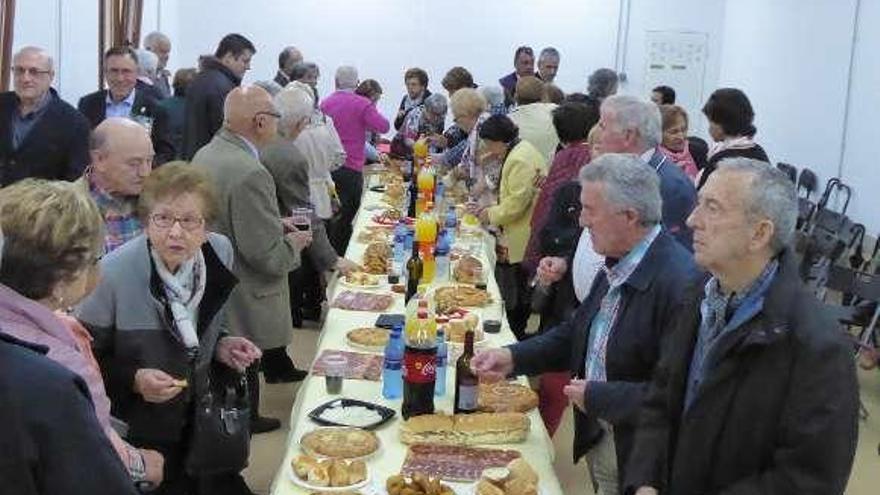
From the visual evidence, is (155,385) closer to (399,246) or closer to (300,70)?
(399,246)

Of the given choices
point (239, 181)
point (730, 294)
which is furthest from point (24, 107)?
point (730, 294)

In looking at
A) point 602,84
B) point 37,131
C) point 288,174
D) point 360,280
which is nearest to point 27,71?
point 37,131

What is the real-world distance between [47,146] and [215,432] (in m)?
2.14

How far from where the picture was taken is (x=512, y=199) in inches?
204

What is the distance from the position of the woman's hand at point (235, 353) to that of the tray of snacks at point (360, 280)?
4.32 feet

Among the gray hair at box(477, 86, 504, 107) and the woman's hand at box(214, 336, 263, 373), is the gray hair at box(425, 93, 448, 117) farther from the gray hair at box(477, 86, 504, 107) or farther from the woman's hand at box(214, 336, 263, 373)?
the woman's hand at box(214, 336, 263, 373)

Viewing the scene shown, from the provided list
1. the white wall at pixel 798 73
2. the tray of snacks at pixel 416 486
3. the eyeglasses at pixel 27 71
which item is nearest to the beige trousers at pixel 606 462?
the tray of snacks at pixel 416 486

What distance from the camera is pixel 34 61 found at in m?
4.34

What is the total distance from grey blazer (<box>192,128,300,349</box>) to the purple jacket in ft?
11.0

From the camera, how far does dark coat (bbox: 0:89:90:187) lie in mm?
4336

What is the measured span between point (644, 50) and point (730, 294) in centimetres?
1042

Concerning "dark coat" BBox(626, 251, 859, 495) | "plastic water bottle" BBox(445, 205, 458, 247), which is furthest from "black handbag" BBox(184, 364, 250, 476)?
"plastic water bottle" BBox(445, 205, 458, 247)

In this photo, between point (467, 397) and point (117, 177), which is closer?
point (467, 397)

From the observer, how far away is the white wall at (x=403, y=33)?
11953 millimetres
